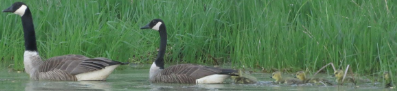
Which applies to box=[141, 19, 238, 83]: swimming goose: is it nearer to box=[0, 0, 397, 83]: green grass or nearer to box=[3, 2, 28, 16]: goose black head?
box=[0, 0, 397, 83]: green grass

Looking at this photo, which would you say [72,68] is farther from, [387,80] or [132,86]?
[387,80]

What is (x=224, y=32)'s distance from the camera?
1374 centimetres

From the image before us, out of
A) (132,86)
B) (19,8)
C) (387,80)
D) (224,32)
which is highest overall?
(19,8)

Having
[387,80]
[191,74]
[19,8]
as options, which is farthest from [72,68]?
[387,80]

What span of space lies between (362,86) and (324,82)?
0.47m

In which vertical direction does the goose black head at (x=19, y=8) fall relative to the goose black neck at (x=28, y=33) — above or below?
above

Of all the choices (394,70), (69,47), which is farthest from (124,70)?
(394,70)

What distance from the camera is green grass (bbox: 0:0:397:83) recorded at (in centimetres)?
1139

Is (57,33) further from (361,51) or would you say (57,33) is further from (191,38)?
(361,51)

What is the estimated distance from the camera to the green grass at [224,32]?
1139cm

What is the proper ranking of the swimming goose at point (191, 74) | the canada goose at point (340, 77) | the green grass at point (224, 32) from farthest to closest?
1. the green grass at point (224, 32)
2. the swimming goose at point (191, 74)
3. the canada goose at point (340, 77)

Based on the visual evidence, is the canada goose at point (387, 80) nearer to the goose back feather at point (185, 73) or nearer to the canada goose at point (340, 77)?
the canada goose at point (340, 77)

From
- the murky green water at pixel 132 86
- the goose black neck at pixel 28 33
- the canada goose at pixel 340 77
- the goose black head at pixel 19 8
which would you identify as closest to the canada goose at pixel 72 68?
the murky green water at pixel 132 86

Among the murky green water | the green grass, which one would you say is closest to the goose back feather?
the murky green water
